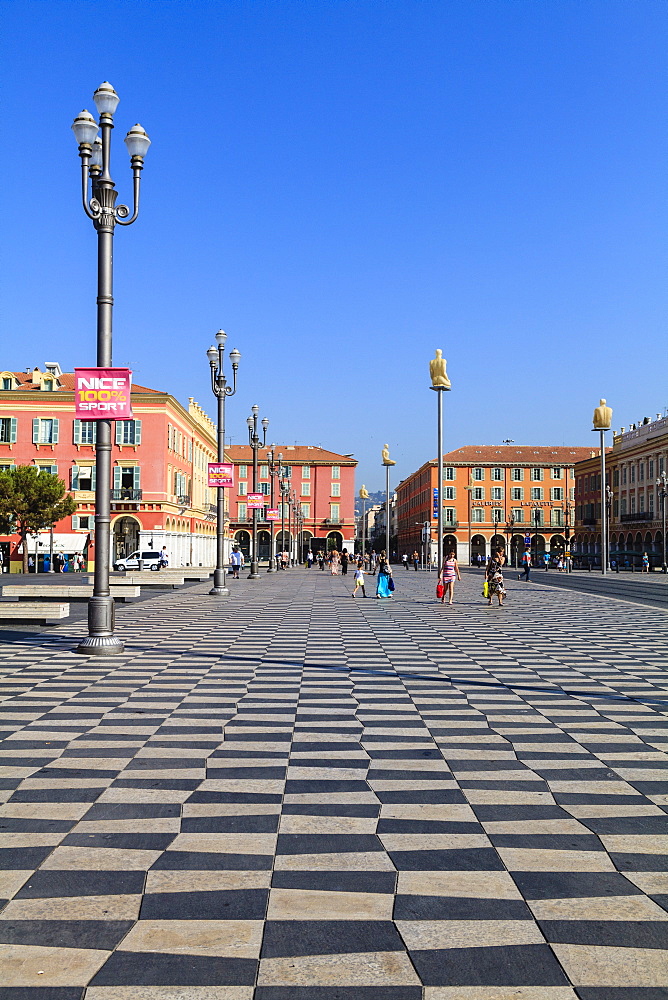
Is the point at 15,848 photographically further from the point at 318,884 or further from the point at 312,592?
the point at 312,592

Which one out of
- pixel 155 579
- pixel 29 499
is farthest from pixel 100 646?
pixel 29 499

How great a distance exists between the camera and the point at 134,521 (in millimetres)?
61219

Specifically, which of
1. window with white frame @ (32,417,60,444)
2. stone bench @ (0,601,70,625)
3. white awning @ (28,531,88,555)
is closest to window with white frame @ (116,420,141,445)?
window with white frame @ (32,417,60,444)

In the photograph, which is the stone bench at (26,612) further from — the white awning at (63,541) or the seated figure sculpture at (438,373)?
the white awning at (63,541)

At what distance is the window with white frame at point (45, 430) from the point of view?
202 ft

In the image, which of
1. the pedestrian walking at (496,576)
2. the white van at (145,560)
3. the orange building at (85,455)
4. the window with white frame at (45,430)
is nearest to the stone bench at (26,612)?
the pedestrian walking at (496,576)

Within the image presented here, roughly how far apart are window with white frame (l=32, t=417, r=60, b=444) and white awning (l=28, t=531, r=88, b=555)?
642 centimetres

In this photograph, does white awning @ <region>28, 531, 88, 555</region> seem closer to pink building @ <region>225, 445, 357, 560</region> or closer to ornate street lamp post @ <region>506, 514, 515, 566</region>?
pink building @ <region>225, 445, 357, 560</region>

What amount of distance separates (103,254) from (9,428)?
170ft

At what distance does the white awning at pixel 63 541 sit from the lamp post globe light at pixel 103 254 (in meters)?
47.7

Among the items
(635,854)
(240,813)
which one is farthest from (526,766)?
(240,813)

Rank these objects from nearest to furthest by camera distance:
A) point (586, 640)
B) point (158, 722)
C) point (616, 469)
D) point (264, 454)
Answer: point (158, 722), point (586, 640), point (616, 469), point (264, 454)

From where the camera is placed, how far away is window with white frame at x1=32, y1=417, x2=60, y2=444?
202ft

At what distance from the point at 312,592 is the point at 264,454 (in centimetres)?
8017
